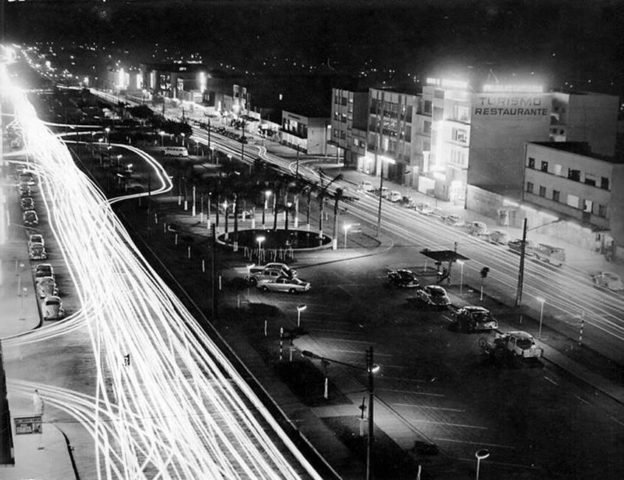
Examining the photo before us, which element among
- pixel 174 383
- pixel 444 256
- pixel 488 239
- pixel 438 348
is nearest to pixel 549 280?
pixel 444 256

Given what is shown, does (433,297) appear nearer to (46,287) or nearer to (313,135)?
(46,287)

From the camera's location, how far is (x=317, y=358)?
19.2 meters

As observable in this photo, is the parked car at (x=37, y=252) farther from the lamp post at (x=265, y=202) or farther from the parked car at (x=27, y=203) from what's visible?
the lamp post at (x=265, y=202)

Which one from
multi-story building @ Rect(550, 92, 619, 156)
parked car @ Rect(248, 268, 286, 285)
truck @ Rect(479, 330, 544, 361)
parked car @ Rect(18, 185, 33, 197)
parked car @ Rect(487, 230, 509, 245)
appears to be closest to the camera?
truck @ Rect(479, 330, 544, 361)

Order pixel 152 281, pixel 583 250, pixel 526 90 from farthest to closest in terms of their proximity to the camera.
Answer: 1. pixel 526 90
2. pixel 583 250
3. pixel 152 281

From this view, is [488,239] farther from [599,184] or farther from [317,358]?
[317,358]

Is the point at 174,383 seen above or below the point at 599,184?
below

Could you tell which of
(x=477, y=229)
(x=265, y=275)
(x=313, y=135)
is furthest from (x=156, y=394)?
(x=313, y=135)

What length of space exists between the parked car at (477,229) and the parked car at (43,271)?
49.3 ft

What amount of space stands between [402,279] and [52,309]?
9.23m

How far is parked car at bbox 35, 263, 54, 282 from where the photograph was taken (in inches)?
989

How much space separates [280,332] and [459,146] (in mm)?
22021

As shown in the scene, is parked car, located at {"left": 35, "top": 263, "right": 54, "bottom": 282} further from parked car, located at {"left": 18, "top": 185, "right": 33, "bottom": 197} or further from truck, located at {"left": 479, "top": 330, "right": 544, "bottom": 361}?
parked car, located at {"left": 18, "top": 185, "right": 33, "bottom": 197}

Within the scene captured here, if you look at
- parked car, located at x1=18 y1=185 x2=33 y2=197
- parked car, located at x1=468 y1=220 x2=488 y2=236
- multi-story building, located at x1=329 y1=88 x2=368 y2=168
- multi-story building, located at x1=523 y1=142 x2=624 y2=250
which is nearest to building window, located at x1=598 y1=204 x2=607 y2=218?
multi-story building, located at x1=523 y1=142 x2=624 y2=250
